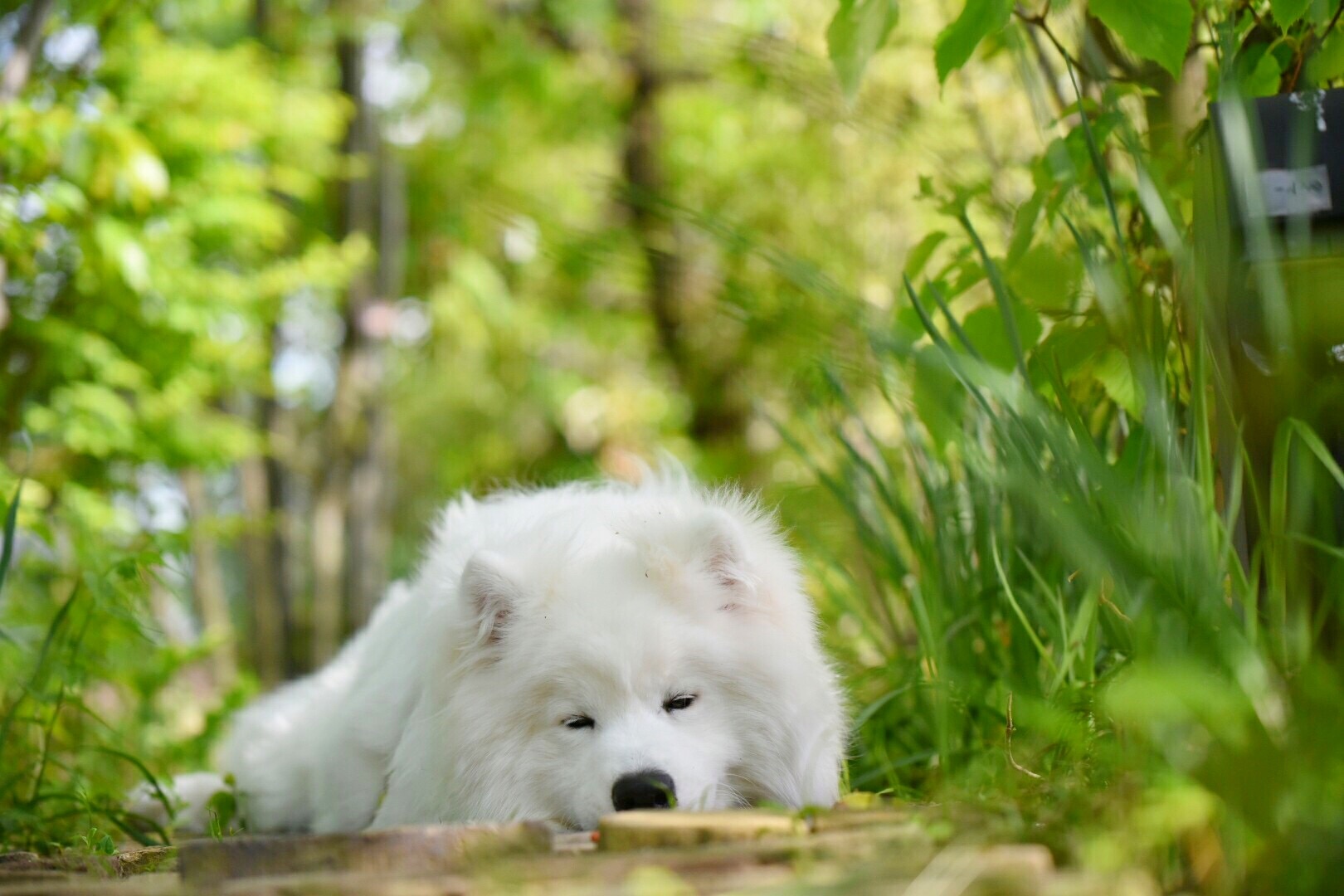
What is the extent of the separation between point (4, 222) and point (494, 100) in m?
6.55

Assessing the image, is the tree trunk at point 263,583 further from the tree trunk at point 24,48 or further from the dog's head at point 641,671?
the dog's head at point 641,671

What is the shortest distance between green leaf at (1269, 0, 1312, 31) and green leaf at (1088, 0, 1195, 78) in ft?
0.39

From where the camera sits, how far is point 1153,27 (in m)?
1.76

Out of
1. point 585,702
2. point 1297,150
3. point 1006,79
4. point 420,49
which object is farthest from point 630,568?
point 420,49

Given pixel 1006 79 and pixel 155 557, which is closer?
pixel 155 557

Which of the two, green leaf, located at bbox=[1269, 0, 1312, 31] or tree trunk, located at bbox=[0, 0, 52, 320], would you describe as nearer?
green leaf, located at bbox=[1269, 0, 1312, 31]

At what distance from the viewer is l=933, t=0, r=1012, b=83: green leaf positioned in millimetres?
1757

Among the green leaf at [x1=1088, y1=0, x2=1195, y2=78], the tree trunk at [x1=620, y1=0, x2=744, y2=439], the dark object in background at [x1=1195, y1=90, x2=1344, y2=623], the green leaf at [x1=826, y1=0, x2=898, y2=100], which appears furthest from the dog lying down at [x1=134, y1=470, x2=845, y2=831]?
the tree trunk at [x1=620, y1=0, x2=744, y2=439]

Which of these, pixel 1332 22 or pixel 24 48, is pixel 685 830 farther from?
pixel 24 48

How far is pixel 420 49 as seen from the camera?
972cm

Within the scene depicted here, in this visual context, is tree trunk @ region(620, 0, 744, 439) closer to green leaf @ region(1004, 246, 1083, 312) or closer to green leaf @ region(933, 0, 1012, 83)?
green leaf @ region(1004, 246, 1083, 312)

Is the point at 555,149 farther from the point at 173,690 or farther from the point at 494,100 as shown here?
the point at 173,690

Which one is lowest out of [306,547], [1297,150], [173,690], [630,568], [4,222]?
[306,547]

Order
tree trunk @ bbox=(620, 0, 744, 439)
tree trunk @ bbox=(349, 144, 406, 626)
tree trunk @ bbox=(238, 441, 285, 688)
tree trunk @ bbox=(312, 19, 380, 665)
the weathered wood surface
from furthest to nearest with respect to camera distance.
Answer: tree trunk @ bbox=(620, 0, 744, 439)
tree trunk @ bbox=(238, 441, 285, 688)
tree trunk @ bbox=(312, 19, 380, 665)
tree trunk @ bbox=(349, 144, 406, 626)
the weathered wood surface
